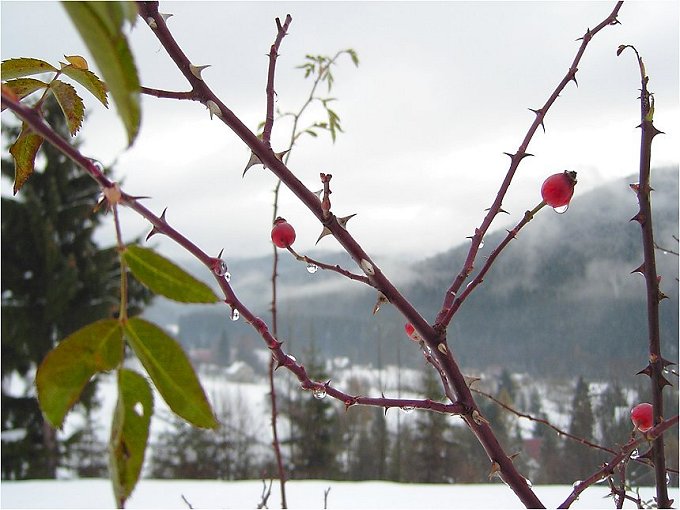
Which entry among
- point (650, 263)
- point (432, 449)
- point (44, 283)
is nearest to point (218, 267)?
point (650, 263)

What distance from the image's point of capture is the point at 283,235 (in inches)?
13.4

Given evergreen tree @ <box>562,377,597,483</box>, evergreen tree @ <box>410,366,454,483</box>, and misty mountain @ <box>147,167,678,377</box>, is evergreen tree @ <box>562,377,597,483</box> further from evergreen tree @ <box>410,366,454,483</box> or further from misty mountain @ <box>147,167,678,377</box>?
evergreen tree @ <box>410,366,454,483</box>

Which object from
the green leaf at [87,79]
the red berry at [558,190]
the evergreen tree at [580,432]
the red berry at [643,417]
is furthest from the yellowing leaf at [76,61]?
the evergreen tree at [580,432]

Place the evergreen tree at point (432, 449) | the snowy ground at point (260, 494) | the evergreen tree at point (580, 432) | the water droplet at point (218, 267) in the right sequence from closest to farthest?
the water droplet at point (218, 267)
the evergreen tree at point (580, 432)
the snowy ground at point (260, 494)
the evergreen tree at point (432, 449)

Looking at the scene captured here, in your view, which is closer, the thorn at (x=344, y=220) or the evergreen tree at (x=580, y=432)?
the thorn at (x=344, y=220)

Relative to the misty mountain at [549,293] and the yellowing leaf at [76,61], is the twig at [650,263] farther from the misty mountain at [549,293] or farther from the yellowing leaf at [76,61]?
the misty mountain at [549,293]

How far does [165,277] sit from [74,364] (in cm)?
4

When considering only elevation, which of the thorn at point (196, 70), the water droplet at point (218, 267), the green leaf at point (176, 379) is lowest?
the green leaf at point (176, 379)

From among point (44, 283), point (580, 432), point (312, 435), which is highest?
point (44, 283)

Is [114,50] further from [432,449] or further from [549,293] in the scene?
[432,449]

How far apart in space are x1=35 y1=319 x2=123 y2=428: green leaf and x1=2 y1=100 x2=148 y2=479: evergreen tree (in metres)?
4.74

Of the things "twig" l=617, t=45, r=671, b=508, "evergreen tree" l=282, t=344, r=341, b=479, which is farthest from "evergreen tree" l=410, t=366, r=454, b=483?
"twig" l=617, t=45, r=671, b=508

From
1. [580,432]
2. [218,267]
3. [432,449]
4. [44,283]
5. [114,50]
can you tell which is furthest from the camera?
[44,283]

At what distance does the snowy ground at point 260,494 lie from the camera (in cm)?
120
